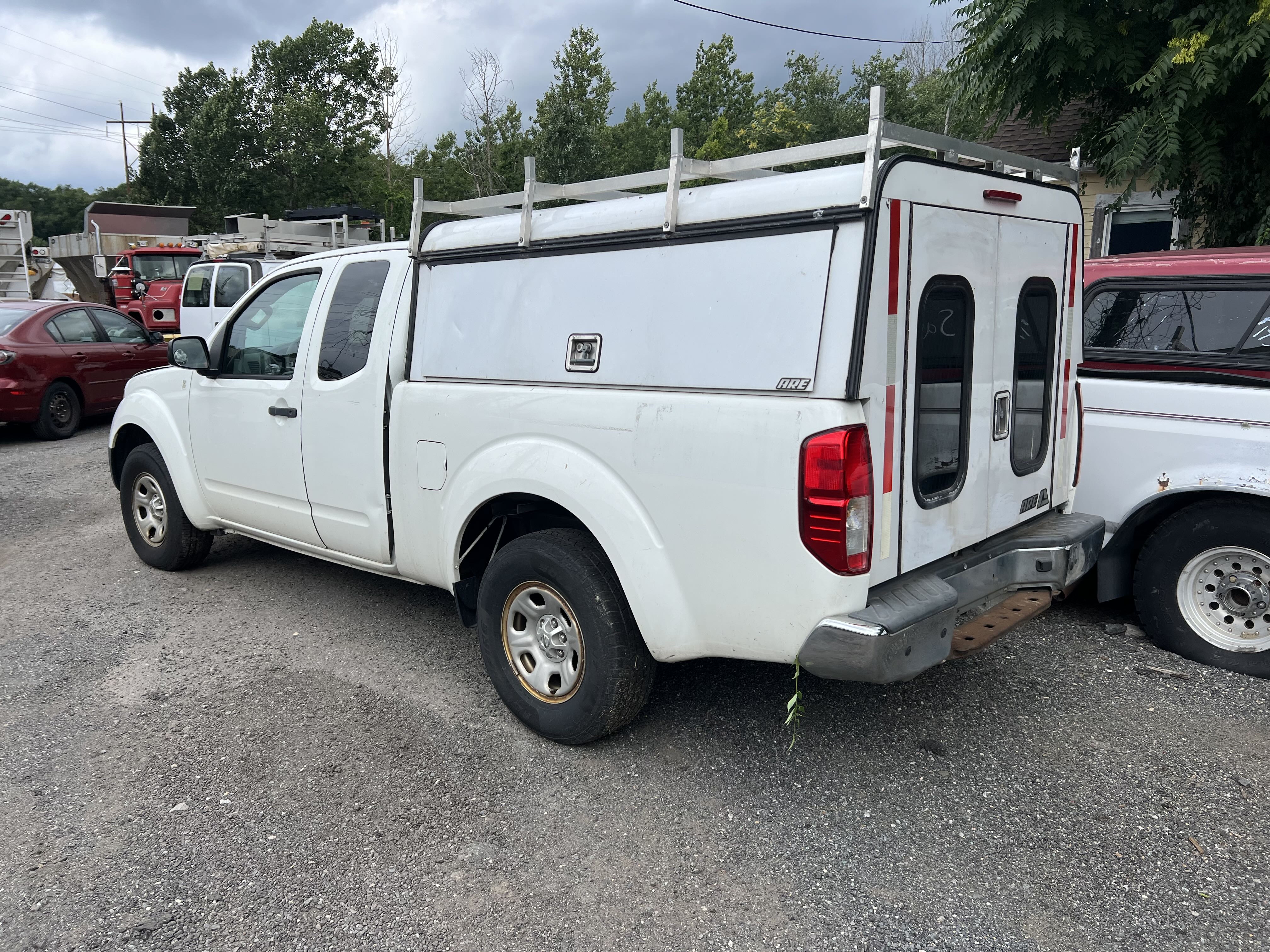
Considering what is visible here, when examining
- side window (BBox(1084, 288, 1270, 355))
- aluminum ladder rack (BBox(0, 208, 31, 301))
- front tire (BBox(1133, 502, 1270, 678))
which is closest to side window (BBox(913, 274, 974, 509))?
front tire (BBox(1133, 502, 1270, 678))

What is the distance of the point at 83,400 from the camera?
11430mm

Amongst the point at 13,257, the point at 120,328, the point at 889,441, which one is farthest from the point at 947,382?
the point at 13,257

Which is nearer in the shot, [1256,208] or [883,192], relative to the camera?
[883,192]

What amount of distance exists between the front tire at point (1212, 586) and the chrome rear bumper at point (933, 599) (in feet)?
2.78

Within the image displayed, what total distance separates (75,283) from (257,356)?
26.2 m

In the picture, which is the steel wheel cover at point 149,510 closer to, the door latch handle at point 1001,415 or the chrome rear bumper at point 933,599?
the chrome rear bumper at point 933,599

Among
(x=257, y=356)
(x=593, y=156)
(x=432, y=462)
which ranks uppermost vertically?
(x=593, y=156)

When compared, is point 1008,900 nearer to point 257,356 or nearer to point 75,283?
point 257,356

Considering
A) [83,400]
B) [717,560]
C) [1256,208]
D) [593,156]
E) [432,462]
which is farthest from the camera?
[593,156]

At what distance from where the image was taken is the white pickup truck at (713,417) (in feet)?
9.29

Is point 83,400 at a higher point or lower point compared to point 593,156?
lower

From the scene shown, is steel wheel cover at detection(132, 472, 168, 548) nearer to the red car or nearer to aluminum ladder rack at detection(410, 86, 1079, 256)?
aluminum ladder rack at detection(410, 86, 1079, 256)

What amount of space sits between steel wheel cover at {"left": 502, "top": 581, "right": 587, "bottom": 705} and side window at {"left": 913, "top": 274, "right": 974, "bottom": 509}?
1.41m

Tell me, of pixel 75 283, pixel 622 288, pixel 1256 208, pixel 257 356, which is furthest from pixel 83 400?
pixel 75 283
